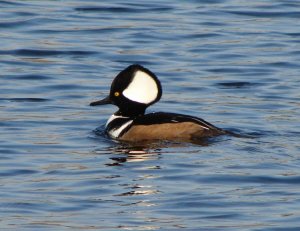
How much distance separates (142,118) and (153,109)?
185cm

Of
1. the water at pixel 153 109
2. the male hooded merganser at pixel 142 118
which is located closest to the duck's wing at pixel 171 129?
the male hooded merganser at pixel 142 118

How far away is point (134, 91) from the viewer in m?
13.8

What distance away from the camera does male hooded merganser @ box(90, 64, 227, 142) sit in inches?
517

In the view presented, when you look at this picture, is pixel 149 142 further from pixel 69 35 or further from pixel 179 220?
pixel 69 35

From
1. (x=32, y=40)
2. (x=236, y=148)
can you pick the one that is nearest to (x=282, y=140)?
(x=236, y=148)

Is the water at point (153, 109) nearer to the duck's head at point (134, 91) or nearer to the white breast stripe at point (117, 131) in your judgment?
the white breast stripe at point (117, 131)

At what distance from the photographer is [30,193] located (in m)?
10.6

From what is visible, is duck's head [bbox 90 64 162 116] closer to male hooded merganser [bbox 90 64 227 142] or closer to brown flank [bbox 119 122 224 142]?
male hooded merganser [bbox 90 64 227 142]

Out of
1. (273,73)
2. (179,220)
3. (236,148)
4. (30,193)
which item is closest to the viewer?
(179,220)

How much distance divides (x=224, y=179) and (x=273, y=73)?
6349 mm

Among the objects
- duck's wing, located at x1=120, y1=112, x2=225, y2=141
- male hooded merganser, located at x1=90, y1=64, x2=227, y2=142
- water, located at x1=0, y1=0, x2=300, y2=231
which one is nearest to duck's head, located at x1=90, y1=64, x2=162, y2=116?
male hooded merganser, located at x1=90, y1=64, x2=227, y2=142

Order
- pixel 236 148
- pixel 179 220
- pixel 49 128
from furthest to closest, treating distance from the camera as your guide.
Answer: pixel 49 128, pixel 236 148, pixel 179 220

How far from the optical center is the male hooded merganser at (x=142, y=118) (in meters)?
13.1

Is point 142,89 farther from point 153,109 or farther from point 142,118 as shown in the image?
point 153,109
